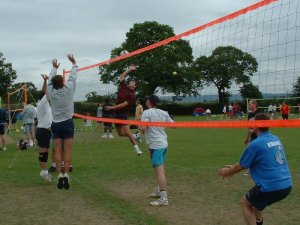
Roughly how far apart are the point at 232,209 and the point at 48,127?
4687mm

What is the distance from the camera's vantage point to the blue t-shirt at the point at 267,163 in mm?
5316

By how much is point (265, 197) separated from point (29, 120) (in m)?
14.0

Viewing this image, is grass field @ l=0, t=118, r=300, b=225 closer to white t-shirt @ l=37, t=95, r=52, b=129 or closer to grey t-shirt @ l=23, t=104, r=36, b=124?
white t-shirt @ l=37, t=95, r=52, b=129

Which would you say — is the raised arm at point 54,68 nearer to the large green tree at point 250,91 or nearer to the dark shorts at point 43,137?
the dark shorts at point 43,137

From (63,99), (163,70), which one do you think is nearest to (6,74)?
(163,70)

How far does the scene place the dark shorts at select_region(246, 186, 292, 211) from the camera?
17.5ft

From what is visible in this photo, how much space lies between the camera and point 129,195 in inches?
343

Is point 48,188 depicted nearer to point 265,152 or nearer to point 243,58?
point 243,58

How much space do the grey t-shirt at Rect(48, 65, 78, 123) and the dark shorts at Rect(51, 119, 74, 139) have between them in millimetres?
72

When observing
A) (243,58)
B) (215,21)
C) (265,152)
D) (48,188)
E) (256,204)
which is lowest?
(48,188)

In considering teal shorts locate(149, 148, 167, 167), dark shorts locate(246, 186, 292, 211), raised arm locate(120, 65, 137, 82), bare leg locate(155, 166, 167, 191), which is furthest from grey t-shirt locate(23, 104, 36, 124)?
dark shorts locate(246, 186, 292, 211)

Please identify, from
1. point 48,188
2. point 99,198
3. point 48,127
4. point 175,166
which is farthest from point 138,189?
point 175,166

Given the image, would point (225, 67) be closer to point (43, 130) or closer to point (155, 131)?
point (155, 131)

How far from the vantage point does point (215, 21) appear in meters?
8.26
